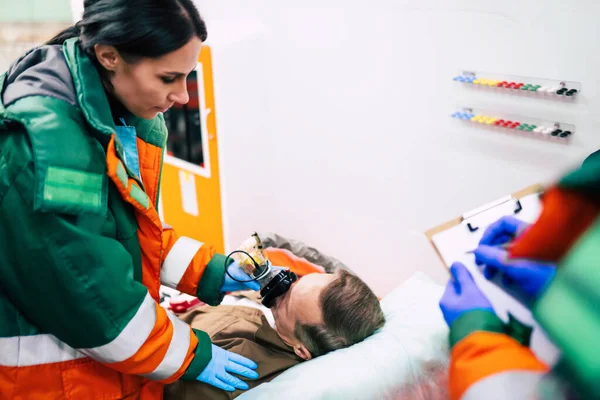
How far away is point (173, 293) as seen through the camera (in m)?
2.73

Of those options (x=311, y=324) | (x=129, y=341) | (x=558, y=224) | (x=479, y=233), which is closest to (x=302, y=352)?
(x=311, y=324)

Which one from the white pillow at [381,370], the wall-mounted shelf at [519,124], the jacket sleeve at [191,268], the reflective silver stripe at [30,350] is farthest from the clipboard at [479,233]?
the reflective silver stripe at [30,350]

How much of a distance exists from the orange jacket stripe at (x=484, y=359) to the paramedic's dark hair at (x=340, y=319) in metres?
0.86

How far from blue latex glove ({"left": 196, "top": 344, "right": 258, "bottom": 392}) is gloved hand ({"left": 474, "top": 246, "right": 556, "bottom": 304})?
34.0 inches

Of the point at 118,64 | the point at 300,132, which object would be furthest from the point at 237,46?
the point at 118,64

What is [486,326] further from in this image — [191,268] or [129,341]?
[191,268]

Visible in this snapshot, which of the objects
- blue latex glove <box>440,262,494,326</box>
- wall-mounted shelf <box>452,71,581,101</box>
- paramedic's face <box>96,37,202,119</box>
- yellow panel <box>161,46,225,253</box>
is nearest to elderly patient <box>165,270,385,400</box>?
blue latex glove <box>440,262,494,326</box>

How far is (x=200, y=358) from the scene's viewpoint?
1478mm

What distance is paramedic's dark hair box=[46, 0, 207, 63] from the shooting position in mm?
1153

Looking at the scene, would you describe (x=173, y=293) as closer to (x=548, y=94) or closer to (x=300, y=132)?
(x=300, y=132)

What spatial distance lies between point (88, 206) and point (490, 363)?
2.76 ft

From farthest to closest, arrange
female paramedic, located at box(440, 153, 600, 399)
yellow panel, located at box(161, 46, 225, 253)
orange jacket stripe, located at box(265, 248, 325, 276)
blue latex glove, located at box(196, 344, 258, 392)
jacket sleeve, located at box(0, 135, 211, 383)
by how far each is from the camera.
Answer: yellow panel, located at box(161, 46, 225, 253)
orange jacket stripe, located at box(265, 248, 325, 276)
blue latex glove, located at box(196, 344, 258, 392)
jacket sleeve, located at box(0, 135, 211, 383)
female paramedic, located at box(440, 153, 600, 399)

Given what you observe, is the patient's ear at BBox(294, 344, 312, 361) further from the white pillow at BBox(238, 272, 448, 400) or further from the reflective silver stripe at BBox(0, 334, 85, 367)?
the reflective silver stripe at BBox(0, 334, 85, 367)

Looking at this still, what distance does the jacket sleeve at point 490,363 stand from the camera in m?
0.75
